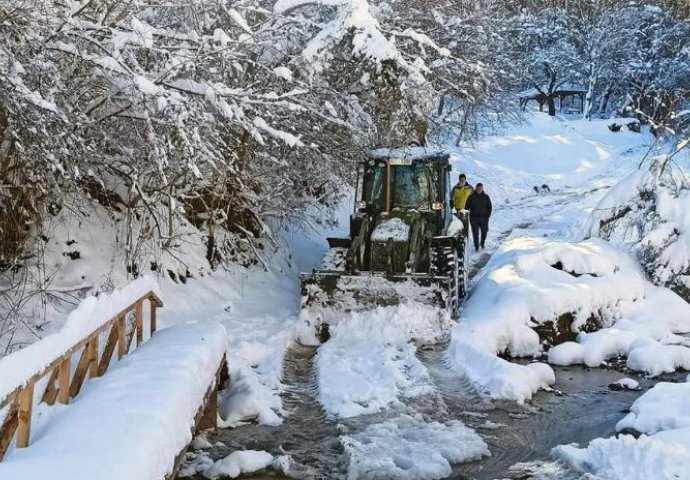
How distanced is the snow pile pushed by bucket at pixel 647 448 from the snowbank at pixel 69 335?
11.8 ft

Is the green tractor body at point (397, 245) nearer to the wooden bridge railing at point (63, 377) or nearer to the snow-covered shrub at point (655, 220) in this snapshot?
the snow-covered shrub at point (655, 220)

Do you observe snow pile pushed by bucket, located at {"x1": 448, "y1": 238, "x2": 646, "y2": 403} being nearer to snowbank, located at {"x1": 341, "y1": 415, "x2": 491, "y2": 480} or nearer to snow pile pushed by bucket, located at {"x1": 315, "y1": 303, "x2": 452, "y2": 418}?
snow pile pushed by bucket, located at {"x1": 315, "y1": 303, "x2": 452, "y2": 418}

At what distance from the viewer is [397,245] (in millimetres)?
10633

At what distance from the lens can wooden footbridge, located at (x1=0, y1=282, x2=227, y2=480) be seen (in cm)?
369

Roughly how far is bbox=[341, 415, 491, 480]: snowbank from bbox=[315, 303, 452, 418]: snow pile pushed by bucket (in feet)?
1.73

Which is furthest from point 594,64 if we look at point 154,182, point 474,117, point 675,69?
point 154,182

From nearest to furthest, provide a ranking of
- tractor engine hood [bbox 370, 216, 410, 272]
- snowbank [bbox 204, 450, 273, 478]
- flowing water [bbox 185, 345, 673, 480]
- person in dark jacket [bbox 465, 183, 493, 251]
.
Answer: snowbank [bbox 204, 450, 273, 478], flowing water [bbox 185, 345, 673, 480], tractor engine hood [bbox 370, 216, 410, 272], person in dark jacket [bbox 465, 183, 493, 251]

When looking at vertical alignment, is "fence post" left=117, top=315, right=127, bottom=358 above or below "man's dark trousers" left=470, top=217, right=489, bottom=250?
above

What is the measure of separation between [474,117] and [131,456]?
29.6 m

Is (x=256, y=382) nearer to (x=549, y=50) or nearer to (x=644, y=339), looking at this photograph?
(x=644, y=339)

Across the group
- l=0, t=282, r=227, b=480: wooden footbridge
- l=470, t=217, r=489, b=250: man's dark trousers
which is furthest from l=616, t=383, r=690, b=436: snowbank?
l=470, t=217, r=489, b=250: man's dark trousers

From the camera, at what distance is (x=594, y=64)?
140 feet

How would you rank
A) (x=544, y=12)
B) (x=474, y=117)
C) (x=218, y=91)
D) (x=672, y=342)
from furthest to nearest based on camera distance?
1. (x=544, y=12)
2. (x=474, y=117)
3. (x=672, y=342)
4. (x=218, y=91)

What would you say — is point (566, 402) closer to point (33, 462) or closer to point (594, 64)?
point (33, 462)
